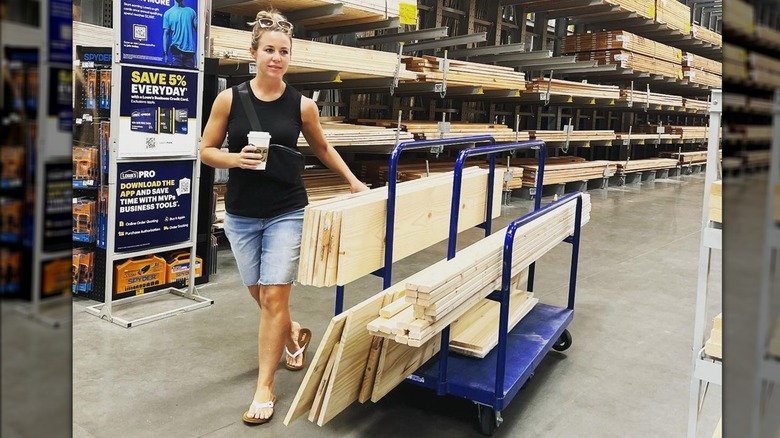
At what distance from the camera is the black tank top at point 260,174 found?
2.78 meters

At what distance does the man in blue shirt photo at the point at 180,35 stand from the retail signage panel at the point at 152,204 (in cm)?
64

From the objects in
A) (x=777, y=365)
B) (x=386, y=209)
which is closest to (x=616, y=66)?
(x=386, y=209)

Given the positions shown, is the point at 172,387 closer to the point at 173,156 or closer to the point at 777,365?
the point at 173,156

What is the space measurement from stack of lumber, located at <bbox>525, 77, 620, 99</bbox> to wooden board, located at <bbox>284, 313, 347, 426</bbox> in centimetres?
753

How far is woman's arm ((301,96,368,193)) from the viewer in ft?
9.59

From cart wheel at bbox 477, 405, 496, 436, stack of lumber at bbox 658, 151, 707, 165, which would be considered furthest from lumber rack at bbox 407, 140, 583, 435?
stack of lumber at bbox 658, 151, 707, 165

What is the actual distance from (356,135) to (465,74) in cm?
223

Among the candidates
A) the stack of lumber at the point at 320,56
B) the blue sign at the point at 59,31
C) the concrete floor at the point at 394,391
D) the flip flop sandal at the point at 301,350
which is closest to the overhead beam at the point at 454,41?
the stack of lumber at the point at 320,56

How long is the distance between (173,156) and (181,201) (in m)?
0.33

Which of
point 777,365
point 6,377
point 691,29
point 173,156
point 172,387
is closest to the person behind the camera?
point 6,377

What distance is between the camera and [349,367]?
2.44m

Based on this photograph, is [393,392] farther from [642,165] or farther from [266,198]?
[642,165]

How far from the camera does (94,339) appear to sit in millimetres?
3514

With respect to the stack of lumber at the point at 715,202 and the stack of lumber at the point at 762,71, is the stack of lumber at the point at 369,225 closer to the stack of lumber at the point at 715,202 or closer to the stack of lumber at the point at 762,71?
the stack of lumber at the point at 715,202
